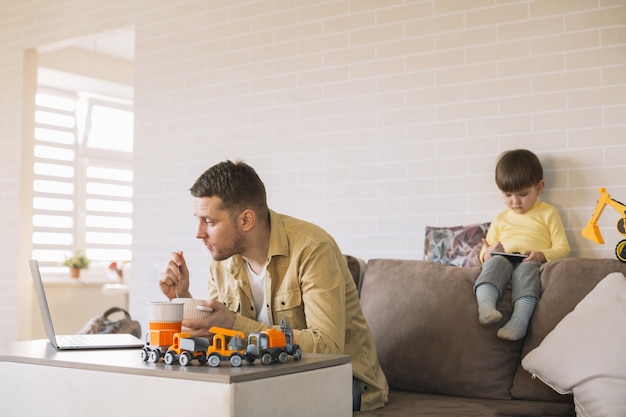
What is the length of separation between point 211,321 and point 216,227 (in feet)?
1.46

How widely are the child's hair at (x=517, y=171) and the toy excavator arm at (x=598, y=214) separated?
10.4 inches

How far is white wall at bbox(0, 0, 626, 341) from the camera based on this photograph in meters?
3.28

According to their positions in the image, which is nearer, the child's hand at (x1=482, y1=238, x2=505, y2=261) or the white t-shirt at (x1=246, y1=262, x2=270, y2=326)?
the white t-shirt at (x1=246, y1=262, x2=270, y2=326)

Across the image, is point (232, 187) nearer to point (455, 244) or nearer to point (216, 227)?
point (216, 227)

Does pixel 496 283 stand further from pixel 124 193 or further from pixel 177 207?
pixel 124 193

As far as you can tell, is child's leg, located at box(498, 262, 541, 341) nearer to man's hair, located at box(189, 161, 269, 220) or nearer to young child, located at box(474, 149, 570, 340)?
young child, located at box(474, 149, 570, 340)

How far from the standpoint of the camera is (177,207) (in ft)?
14.9

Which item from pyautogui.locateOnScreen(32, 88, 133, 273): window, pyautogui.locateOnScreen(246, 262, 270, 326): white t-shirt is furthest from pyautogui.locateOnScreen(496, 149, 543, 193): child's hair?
pyautogui.locateOnScreen(32, 88, 133, 273): window

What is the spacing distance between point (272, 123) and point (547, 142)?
1.48 metres

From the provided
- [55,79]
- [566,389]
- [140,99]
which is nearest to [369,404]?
[566,389]

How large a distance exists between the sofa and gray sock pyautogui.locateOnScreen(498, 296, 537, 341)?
0.10 ft

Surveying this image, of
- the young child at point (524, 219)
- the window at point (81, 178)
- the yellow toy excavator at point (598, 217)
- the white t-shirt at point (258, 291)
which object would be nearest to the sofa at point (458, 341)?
the young child at point (524, 219)

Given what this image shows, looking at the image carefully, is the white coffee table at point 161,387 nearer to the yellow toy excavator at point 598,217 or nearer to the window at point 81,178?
the yellow toy excavator at point 598,217

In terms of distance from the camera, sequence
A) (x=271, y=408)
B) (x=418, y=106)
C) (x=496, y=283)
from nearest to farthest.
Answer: (x=271, y=408) < (x=496, y=283) < (x=418, y=106)
